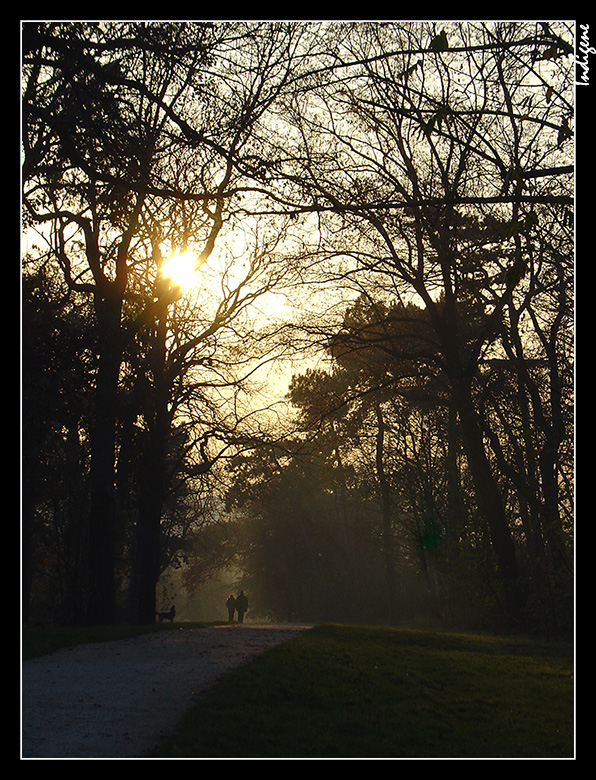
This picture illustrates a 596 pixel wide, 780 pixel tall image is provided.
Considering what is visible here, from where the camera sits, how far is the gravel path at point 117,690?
652 centimetres

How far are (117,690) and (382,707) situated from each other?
Result: 3.12 metres

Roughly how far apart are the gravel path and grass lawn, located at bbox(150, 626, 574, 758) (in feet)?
1.14

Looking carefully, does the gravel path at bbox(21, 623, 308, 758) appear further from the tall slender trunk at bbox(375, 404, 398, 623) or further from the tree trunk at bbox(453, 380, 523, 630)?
the tall slender trunk at bbox(375, 404, 398, 623)

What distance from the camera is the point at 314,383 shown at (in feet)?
74.2

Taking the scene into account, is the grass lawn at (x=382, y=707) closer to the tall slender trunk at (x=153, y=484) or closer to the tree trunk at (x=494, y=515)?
the tree trunk at (x=494, y=515)

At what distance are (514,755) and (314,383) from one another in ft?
52.6

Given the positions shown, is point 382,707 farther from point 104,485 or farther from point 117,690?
point 104,485

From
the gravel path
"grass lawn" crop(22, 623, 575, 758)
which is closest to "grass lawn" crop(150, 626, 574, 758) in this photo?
"grass lawn" crop(22, 623, 575, 758)

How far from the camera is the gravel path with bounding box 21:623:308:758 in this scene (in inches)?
257

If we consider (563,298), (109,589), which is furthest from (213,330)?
(563,298)

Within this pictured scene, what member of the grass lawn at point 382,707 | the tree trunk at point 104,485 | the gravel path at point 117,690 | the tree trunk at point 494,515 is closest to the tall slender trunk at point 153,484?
the tree trunk at point 104,485

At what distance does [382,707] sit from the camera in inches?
340

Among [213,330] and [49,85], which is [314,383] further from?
[49,85]

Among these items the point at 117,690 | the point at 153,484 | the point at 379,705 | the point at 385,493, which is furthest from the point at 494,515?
the point at 385,493
